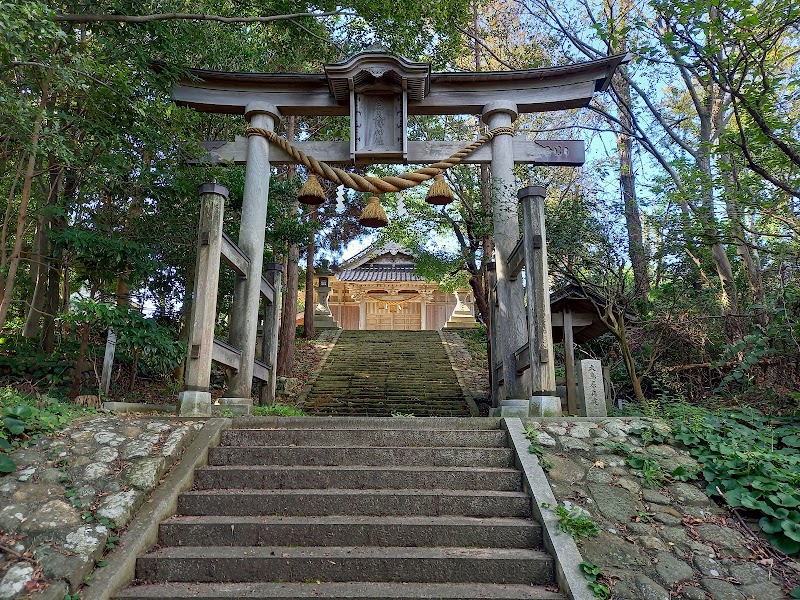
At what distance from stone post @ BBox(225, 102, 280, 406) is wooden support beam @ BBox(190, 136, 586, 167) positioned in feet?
0.69

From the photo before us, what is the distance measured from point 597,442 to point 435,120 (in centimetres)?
1036

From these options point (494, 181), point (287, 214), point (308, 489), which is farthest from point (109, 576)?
point (287, 214)

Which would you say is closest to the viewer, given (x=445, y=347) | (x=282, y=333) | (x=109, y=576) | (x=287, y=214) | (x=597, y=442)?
(x=109, y=576)

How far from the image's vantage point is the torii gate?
21.9ft

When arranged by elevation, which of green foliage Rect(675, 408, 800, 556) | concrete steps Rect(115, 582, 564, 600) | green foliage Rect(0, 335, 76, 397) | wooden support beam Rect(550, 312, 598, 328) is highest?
wooden support beam Rect(550, 312, 598, 328)

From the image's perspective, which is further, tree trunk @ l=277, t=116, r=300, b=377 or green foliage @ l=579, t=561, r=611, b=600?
tree trunk @ l=277, t=116, r=300, b=377

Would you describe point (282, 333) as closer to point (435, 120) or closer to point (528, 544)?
point (435, 120)

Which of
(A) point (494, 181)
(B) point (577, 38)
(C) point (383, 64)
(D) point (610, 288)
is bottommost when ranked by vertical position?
(D) point (610, 288)

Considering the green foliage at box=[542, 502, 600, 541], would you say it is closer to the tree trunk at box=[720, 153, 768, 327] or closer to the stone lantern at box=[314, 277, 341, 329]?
the tree trunk at box=[720, 153, 768, 327]

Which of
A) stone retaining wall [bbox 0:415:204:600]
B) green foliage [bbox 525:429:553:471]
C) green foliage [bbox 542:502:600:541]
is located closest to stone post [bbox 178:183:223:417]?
stone retaining wall [bbox 0:415:204:600]

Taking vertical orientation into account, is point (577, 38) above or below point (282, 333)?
above

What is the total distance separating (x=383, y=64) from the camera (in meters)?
6.68

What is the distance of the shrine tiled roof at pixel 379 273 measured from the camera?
20.9m

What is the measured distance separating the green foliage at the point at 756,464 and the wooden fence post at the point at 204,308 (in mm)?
4227
